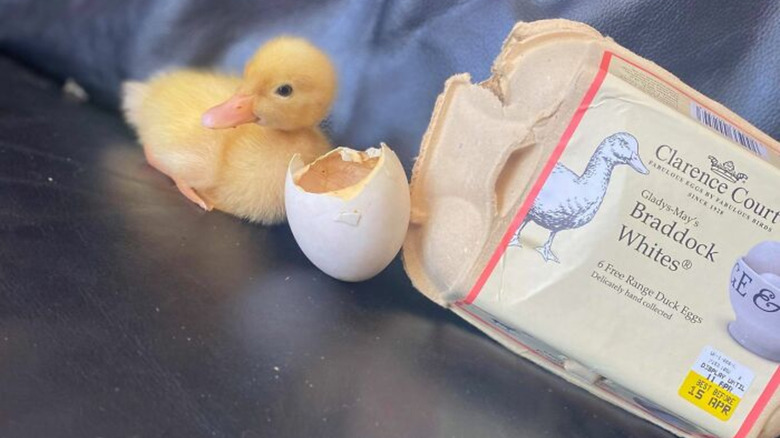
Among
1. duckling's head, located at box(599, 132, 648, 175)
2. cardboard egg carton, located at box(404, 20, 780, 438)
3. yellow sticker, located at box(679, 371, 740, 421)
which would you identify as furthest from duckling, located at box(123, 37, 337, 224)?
yellow sticker, located at box(679, 371, 740, 421)

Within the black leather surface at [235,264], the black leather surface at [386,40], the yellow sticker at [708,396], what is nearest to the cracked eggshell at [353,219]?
the black leather surface at [235,264]

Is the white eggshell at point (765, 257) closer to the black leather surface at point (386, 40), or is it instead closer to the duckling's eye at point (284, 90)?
the black leather surface at point (386, 40)

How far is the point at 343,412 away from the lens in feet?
1.90

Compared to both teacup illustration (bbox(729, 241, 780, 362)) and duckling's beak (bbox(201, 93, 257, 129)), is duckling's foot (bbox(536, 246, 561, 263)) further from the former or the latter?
duckling's beak (bbox(201, 93, 257, 129))

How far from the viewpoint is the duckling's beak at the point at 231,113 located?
750 mm

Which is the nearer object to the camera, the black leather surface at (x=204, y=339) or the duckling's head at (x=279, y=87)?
the black leather surface at (x=204, y=339)

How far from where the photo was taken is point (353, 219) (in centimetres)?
68

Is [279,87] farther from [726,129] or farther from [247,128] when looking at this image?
[726,129]

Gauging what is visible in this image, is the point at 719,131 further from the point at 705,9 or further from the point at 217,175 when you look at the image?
the point at 217,175

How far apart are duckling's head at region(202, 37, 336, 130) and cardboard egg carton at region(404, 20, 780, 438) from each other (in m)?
0.16

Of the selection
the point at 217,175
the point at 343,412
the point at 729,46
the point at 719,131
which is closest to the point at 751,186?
the point at 719,131

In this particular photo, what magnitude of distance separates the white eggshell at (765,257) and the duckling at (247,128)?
1.29 feet

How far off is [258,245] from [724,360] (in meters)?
0.40

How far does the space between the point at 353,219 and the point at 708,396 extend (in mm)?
311
